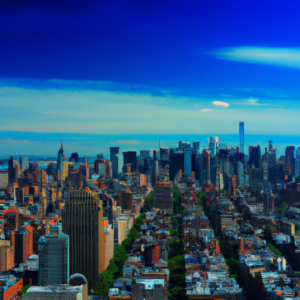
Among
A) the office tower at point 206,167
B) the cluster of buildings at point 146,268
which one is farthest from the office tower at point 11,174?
the office tower at point 206,167

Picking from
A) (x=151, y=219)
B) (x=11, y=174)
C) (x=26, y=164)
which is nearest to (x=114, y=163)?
(x=151, y=219)

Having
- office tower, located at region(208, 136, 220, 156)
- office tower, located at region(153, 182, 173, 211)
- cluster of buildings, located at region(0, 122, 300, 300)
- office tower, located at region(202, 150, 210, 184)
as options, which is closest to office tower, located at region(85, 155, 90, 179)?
cluster of buildings, located at region(0, 122, 300, 300)

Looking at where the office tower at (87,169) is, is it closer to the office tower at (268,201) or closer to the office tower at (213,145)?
the office tower at (213,145)

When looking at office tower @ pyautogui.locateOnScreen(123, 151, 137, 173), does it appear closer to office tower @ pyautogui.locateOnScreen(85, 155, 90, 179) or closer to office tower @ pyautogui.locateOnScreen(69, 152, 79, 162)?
office tower @ pyautogui.locateOnScreen(85, 155, 90, 179)

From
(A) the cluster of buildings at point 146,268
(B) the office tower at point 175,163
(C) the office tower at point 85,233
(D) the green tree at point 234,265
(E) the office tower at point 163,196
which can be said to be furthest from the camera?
(B) the office tower at point 175,163

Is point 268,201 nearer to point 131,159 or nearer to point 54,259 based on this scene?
point 131,159

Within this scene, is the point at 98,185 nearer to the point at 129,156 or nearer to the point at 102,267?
the point at 129,156
